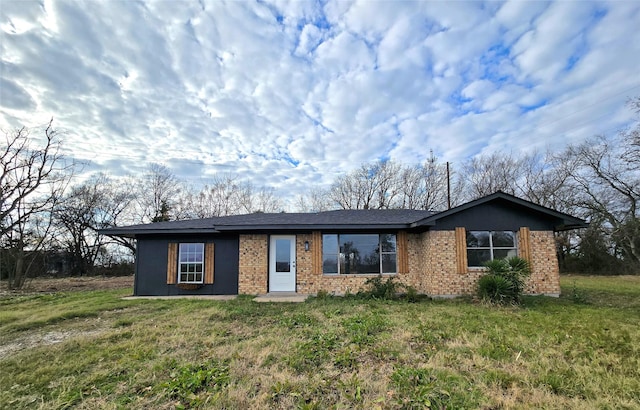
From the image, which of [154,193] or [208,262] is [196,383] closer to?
[208,262]

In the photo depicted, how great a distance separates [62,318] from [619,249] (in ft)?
92.8

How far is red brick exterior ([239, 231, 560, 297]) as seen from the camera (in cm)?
895

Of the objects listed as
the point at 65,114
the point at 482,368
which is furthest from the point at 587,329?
the point at 65,114

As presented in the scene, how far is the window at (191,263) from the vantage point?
1009 centimetres

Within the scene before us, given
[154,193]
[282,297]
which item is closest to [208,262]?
[282,297]

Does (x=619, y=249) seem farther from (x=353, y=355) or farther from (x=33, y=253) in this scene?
(x=33, y=253)

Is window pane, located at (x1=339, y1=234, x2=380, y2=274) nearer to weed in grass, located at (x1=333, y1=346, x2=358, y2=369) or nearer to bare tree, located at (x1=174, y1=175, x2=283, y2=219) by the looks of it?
weed in grass, located at (x1=333, y1=346, x2=358, y2=369)

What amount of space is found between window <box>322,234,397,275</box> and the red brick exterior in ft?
0.84

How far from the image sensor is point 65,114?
12.3 metres

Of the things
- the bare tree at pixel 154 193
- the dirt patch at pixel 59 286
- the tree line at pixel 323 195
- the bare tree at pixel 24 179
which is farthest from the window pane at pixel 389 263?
the bare tree at pixel 154 193

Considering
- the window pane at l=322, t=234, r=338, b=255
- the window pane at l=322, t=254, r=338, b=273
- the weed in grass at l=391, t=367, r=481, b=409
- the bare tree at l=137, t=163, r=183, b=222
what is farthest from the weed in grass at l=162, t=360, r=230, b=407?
the bare tree at l=137, t=163, r=183, b=222

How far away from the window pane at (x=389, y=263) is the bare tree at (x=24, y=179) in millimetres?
15168

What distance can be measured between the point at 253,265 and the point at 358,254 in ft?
10.9

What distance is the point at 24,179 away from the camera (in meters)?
13.9
